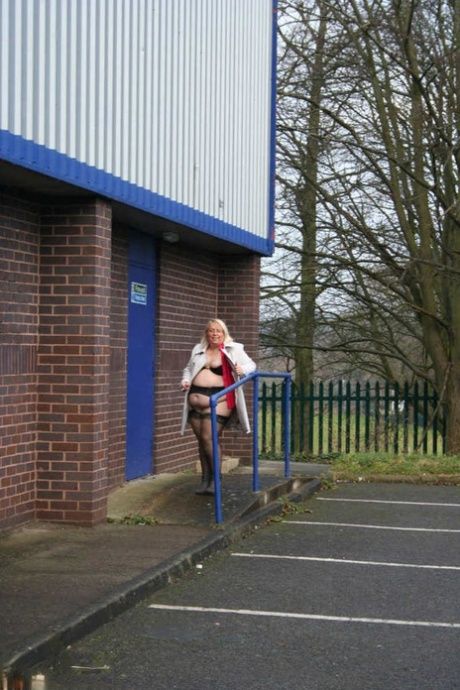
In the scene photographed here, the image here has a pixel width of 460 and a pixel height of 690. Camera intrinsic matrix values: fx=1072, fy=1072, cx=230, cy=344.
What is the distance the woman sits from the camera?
975 cm

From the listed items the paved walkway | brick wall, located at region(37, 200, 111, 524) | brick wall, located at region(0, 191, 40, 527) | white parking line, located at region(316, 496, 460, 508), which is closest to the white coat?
the paved walkway

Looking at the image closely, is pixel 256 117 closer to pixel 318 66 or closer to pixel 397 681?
pixel 318 66

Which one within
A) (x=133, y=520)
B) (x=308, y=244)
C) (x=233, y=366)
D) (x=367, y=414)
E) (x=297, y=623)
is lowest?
(x=297, y=623)

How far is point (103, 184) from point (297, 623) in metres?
3.98

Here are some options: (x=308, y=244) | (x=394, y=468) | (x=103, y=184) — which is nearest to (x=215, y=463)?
(x=103, y=184)

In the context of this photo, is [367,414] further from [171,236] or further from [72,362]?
[72,362]

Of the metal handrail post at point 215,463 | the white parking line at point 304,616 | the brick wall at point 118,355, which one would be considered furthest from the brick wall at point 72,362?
the white parking line at point 304,616

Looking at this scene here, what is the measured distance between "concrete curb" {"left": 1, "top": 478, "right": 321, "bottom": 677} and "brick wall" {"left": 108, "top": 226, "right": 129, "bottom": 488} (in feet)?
4.69

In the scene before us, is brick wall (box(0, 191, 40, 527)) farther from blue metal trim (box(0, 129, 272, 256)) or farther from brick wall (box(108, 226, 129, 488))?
brick wall (box(108, 226, 129, 488))

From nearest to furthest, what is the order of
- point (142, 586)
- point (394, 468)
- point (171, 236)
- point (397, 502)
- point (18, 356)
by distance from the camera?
point (142, 586) < point (18, 356) < point (171, 236) < point (397, 502) < point (394, 468)

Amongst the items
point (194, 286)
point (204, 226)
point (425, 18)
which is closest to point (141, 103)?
point (204, 226)

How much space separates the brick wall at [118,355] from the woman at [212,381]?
0.82 meters

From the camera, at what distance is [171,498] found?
9953mm

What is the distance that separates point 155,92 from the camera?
9.88 metres
